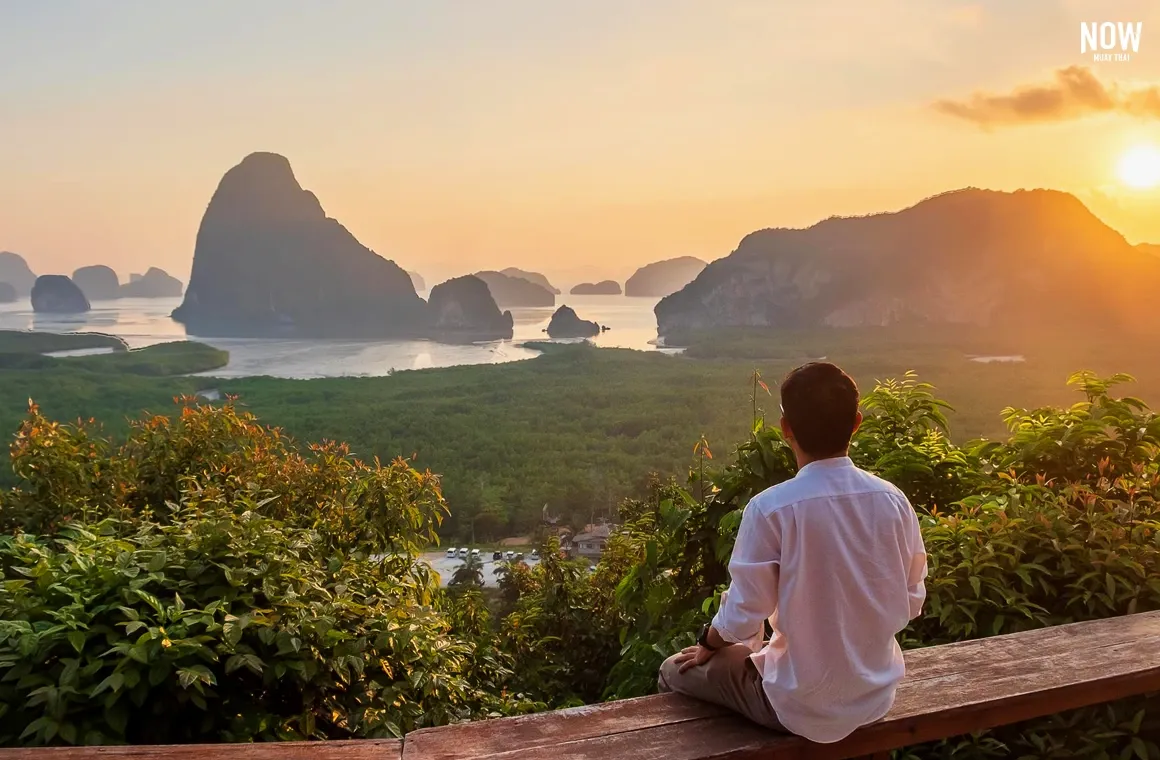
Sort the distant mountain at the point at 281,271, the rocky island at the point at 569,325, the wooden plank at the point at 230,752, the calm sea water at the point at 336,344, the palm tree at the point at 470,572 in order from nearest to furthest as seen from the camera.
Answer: the wooden plank at the point at 230,752 → the palm tree at the point at 470,572 → the calm sea water at the point at 336,344 → the rocky island at the point at 569,325 → the distant mountain at the point at 281,271

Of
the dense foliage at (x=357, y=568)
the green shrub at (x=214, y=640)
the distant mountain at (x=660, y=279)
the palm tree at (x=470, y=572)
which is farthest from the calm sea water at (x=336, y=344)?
the green shrub at (x=214, y=640)

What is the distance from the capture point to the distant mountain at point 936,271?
3062 cm

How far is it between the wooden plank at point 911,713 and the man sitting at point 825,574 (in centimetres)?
9

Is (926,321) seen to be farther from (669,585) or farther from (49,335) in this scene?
(49,335)

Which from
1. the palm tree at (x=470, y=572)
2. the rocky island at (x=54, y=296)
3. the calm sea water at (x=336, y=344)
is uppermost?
the rocky island at (x=54, y=296)

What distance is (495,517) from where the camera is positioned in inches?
627

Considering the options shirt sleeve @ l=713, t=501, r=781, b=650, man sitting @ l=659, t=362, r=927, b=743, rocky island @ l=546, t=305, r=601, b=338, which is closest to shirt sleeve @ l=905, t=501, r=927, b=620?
man sitting @ l=659, t=362, r=927, b=743

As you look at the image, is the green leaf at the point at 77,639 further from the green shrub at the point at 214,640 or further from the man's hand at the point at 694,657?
the man's hand at the point at 694,657

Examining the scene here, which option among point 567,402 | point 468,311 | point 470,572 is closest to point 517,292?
point 468,311

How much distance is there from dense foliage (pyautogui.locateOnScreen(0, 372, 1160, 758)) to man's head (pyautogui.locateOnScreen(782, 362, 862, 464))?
92 cm

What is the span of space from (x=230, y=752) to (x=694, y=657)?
851mm

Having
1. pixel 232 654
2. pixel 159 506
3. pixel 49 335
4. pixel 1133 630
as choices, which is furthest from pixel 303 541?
pixel 49 335

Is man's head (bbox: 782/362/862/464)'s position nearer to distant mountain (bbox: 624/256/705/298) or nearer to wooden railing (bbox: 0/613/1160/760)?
wooden railing (bbox: 0/613/1160/760)

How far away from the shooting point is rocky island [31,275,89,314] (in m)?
79.2
